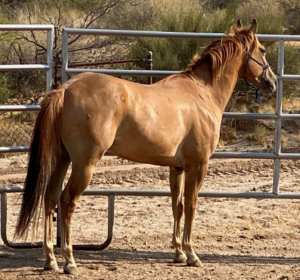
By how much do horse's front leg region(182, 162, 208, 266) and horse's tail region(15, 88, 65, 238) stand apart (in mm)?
1136

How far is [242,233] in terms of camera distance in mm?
6305

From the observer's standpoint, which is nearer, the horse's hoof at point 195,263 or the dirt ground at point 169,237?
the dirt ground at point 169,237

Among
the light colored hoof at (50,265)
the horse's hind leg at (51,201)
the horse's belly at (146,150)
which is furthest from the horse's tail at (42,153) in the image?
the horse's belly at (146,150)

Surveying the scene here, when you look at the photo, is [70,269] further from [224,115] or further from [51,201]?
[224,115]

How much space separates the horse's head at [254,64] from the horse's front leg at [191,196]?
3.22 ft

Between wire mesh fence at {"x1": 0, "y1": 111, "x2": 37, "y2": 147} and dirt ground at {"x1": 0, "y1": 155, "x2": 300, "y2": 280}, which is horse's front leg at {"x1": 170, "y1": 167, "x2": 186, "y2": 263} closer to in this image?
dirt ground at {"x1": 0, "y1": 155, "x2": 300, "y2": 280}

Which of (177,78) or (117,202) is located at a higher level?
(177,78)

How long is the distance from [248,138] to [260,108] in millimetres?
1502

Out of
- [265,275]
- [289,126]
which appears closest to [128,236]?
[265,275]

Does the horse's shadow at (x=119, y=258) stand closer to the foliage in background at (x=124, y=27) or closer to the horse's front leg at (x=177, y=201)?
the horse's front leg at (x=177, y=201)

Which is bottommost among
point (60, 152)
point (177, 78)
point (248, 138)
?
point (248, 138)

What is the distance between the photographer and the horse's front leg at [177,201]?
545 centimetres

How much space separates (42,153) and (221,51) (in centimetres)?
187

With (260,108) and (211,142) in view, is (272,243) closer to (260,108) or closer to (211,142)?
(211,142)
